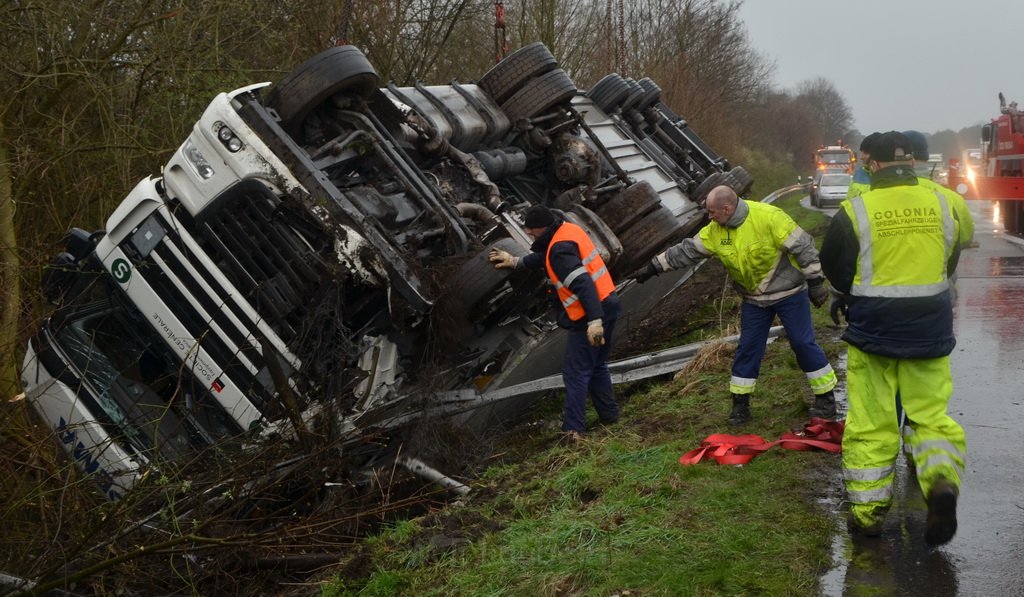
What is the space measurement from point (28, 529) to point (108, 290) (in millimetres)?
1736

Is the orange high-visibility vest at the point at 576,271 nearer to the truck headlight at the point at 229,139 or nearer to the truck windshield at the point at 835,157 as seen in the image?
the truck headlight at the point at 229,139

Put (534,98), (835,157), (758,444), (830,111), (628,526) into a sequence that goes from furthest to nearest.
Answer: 1. (830,111)
2. (835,157)
3. (534,98)
4. (758,444)
5. (628,526)

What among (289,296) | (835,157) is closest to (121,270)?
(289,296)

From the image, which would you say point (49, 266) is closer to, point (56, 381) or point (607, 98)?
point (56, 381)

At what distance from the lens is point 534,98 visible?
8133 mm

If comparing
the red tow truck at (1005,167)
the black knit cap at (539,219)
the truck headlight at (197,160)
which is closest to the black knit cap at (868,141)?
the black knit cap at (539,219)

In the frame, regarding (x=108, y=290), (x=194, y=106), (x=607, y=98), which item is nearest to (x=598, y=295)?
(x=108, y=290)

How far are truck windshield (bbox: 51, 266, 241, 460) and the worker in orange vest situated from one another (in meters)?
1.86

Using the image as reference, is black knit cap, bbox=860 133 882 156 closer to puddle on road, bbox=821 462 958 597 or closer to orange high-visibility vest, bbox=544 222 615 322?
puddle on road, bbox=821 462 958 597

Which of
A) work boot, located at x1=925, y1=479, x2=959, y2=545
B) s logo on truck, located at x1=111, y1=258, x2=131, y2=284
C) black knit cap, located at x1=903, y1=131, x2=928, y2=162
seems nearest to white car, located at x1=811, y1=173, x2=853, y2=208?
black knit cap, located at x1=903, y1=131, x2=928, y2=162

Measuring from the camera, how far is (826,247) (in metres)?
4.08

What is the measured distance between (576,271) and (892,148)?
221 centimetres

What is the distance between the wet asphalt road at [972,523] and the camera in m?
3.48

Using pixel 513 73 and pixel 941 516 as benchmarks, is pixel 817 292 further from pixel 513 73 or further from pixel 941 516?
pixel 513 73
